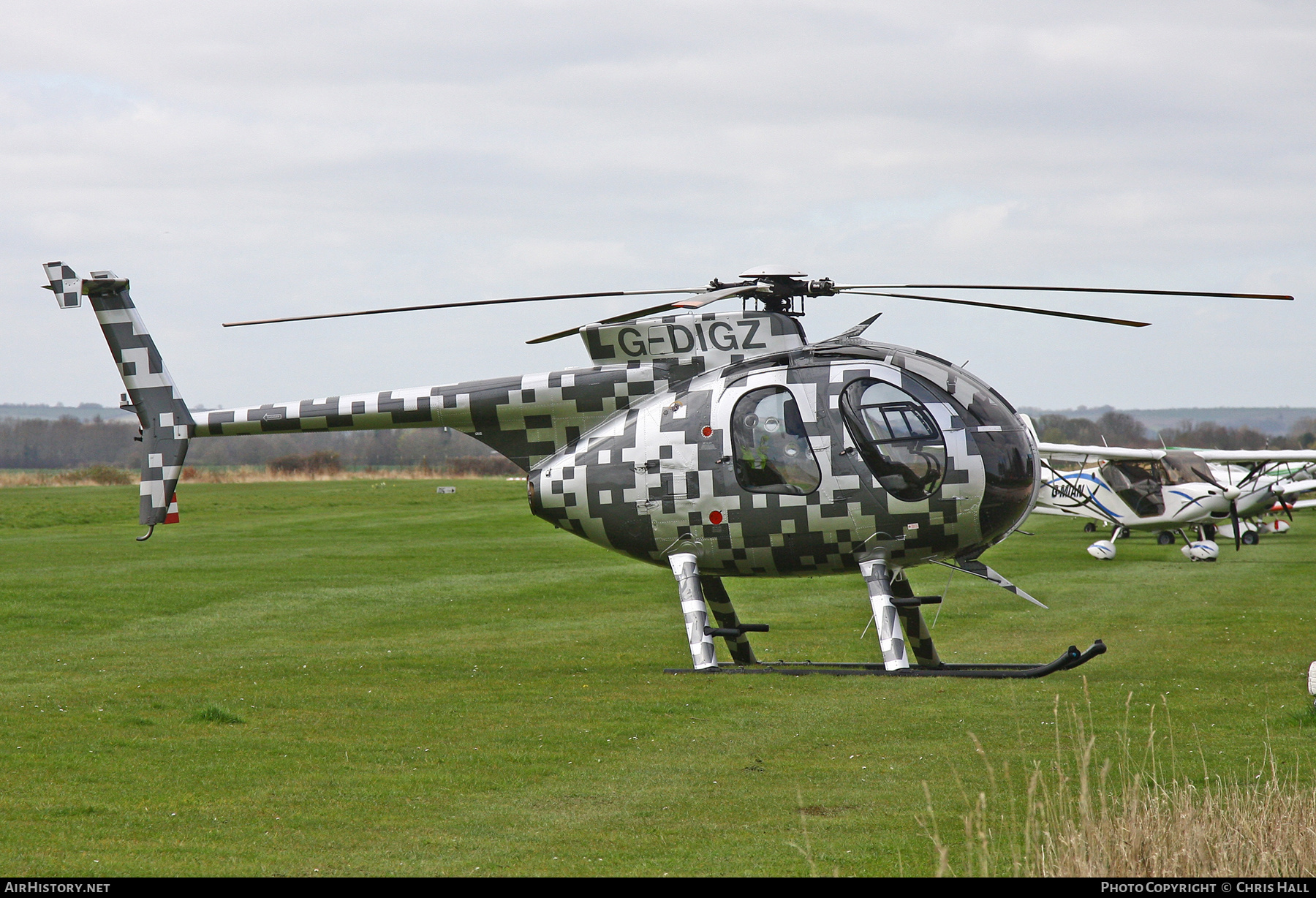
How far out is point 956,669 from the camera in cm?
1427

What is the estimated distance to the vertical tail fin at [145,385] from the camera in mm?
16406

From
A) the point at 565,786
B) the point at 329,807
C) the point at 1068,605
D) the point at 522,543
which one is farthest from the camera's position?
the point at 522,543

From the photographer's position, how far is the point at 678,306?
11.7 meters

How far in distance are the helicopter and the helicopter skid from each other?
21534 millimetres

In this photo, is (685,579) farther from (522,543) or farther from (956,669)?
(522,543)

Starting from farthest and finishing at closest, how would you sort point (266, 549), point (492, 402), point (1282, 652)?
point (266, 549), point (1282, 652), point (492, 402)

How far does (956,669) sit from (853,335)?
156 inches

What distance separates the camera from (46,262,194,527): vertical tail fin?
1641 centimetres

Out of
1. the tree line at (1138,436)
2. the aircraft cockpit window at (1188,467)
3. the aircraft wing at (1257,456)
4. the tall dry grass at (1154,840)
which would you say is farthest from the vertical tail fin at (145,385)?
the tree line at (1138,436)

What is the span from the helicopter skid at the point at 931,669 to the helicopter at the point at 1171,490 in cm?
2153

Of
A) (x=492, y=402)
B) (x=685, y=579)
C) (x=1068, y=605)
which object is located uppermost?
(x=492, y=402)

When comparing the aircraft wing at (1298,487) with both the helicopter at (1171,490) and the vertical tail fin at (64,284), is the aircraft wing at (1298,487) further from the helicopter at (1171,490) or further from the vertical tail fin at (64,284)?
the vertical tail fin at (64,284)

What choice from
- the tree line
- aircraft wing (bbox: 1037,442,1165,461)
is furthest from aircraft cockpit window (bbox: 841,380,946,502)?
the tree line
